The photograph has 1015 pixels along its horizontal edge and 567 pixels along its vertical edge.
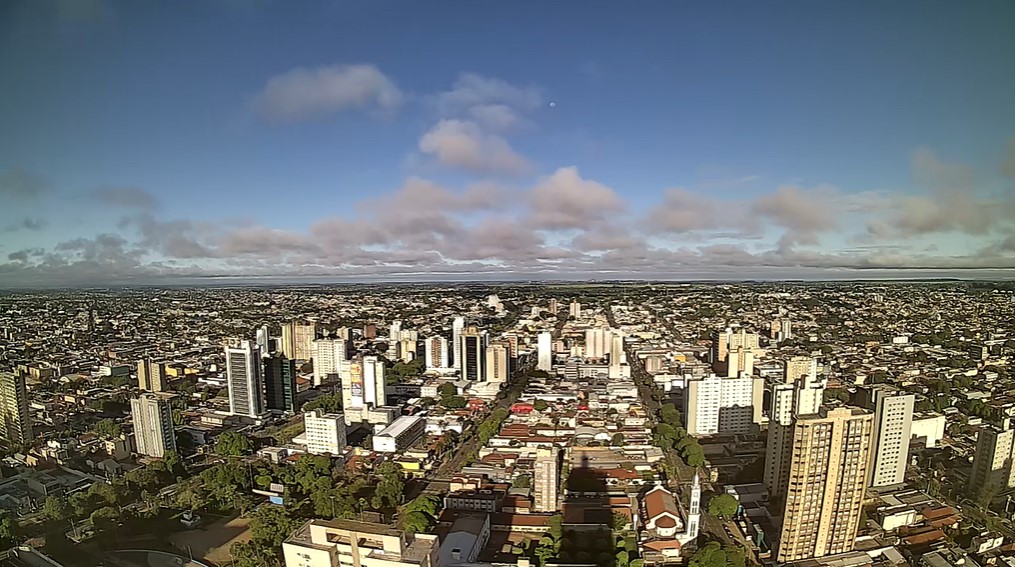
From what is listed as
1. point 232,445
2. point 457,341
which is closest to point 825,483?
point 232,445

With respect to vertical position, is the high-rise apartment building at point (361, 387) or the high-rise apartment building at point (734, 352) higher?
the high-rise apartment building at point (734, 352)

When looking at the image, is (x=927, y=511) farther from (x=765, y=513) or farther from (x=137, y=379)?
(x=137, y=379)

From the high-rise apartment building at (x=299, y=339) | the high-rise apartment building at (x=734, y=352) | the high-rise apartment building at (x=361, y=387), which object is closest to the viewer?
the high-rise apartment building at (x=734, y=352)

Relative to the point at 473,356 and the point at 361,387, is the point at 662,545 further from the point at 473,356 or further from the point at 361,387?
the point at 473,356

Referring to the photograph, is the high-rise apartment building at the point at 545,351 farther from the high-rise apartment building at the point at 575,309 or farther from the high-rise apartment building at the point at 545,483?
the high-rise apartment building at the point at 545,483

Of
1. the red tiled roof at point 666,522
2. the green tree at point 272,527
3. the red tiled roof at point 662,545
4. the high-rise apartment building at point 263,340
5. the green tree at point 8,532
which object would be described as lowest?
the red tiled roof at point 662,545

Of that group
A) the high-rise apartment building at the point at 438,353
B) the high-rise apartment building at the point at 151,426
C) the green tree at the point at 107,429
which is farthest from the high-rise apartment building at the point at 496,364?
the green tree at the point at 107,429

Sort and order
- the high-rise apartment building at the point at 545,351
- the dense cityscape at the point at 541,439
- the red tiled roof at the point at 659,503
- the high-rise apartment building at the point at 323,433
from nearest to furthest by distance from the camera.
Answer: the dense cityscape at the point at 541,439, the red tiled roof at the point at 659,503, the high-rise apartment building at the point at 323,433, the high-rise apartment building at the point at 545,351
